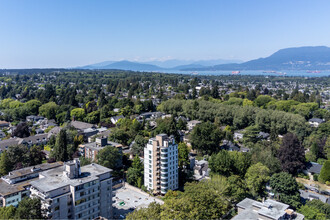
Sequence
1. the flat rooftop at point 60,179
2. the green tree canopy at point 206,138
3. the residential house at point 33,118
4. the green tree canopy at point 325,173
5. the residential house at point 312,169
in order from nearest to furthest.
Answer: the flat rooftop at point 60,179 → the green tree canopy at point 325,173 → the residential house at point 312,169 → the green tree canopy at point 206,138 → the residential house at point 33,118

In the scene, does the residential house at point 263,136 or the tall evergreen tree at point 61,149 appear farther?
the residential house at point 263,136

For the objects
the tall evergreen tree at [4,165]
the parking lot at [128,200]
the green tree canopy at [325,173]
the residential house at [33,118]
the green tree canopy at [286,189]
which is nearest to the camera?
the green tree canopy at [286,189]

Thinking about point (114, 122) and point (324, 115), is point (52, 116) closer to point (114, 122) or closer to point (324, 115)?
point (114, 122)

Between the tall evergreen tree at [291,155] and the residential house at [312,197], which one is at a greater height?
the tall evergreen tree at [291,155]

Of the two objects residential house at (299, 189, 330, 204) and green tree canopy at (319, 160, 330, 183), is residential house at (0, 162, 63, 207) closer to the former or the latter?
residential house at (299, 189, 330, 204)

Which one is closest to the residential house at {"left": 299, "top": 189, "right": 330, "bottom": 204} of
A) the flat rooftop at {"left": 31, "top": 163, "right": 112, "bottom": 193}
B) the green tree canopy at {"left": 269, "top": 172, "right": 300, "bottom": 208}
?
the green tree canopy at {"left": 269, "top": 172, "right": 300, "bottom": 208}

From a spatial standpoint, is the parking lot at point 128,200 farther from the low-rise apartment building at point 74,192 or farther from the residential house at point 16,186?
the residential house at point 16,186

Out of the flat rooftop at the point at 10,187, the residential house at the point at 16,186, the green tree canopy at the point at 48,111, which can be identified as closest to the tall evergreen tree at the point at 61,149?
the residential house at the point at 16,186

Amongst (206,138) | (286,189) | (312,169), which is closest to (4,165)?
(206,138)
